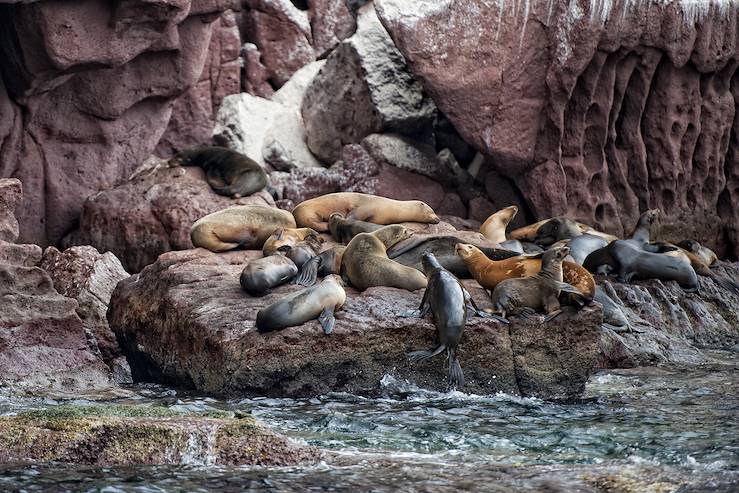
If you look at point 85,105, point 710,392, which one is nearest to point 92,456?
point 710,392

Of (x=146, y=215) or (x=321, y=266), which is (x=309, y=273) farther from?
(x=146, y=215)

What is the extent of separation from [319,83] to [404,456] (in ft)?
39.1

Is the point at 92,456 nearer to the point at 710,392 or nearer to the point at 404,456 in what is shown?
the point at 404,456

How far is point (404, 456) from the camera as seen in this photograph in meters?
5.83

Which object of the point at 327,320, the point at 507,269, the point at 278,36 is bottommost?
the point at 327,320

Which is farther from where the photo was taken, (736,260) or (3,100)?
(736,260)

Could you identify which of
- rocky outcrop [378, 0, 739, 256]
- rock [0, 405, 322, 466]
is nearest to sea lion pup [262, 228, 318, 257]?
rock [0, 405, 322, 466]

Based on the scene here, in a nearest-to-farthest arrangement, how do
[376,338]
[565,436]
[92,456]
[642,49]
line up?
[92,456] < [565,436] < [376,338] < [642,49]

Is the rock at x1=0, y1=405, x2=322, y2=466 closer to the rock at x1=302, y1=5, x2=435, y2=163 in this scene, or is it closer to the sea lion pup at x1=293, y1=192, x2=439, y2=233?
the sea lion pup at x1=293, y1=192, x2=439, y2=233

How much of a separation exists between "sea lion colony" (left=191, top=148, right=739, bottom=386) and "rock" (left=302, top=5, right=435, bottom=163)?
4.45m

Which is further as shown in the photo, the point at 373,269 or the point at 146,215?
the point at 146,215

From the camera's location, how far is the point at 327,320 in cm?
786

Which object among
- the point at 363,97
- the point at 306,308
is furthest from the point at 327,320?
the point at 363,97

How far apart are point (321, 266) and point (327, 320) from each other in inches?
55.2
